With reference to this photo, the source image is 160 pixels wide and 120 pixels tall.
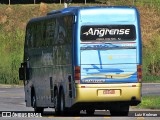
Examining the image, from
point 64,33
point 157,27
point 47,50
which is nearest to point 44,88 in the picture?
point 47,50

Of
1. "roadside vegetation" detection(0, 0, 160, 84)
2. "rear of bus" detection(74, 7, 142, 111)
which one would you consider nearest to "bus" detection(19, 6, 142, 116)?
"rear of bus" detection(74, 7, 142, 111)

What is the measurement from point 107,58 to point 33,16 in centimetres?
5398

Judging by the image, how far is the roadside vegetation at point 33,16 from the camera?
2773 inches

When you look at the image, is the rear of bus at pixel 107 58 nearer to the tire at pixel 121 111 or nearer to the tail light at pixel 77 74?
the tail light at pixel 77 74

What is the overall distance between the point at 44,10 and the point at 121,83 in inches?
2192

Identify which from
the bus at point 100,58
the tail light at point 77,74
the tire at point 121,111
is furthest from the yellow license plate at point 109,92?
the tire at point 121,111

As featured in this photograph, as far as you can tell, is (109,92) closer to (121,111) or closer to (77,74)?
(77,74)

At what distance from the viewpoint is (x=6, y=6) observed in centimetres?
8250

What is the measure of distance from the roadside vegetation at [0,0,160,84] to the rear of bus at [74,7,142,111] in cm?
4110

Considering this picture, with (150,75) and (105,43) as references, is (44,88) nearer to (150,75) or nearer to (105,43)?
(105,43)

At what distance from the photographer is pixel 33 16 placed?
79625 millimetres

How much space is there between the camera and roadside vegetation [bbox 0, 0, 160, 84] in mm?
70438

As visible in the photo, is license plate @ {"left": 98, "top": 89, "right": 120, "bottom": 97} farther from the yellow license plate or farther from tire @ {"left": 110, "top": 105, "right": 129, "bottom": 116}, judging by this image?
tire @ {"left": 110, "top": 105, "right": 129, "bottom": 116}

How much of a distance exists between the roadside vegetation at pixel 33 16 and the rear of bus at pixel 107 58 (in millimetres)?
41104
